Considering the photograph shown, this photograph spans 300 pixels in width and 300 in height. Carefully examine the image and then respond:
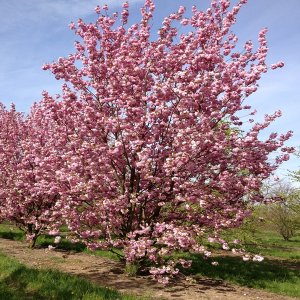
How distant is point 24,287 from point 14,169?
33.8 feet

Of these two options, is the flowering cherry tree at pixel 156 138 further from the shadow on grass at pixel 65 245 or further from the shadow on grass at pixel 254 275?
the shadow on grass at pixel 65 245

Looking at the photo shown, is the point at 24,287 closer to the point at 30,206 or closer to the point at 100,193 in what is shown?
the point at 100,193

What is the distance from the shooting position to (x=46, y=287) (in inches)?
332

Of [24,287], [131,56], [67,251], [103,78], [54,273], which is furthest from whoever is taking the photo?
[67,251]

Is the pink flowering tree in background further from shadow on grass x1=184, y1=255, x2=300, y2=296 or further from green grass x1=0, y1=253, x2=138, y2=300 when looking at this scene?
shadow on grass x1=184, y1=255, x2=300, y2=296

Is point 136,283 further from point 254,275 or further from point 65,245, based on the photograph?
point 65,245

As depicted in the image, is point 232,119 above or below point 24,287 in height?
above

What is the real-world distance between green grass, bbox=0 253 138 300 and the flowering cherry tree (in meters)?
1.56

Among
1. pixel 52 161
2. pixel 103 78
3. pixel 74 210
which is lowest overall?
pixel 74 210

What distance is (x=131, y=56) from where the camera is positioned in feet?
34.2

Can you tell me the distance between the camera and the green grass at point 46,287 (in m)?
7.81

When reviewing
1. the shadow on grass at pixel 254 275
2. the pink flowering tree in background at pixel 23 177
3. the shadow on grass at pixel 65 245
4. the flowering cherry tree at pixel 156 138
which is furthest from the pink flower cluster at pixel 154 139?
the shadow on grass at pixel 65 245

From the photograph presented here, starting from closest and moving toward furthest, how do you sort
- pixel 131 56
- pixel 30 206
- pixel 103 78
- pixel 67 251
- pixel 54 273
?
1. pixel 54 273
2. pixel 131 56
3. pixel 103 78
4. pixel 67 251
5. pixel 30 206

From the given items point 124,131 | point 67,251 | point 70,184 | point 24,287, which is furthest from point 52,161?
point 67,251
